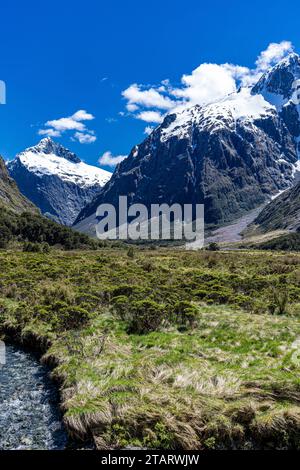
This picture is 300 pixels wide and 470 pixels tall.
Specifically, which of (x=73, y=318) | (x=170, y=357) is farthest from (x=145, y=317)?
(x=170, y=357)

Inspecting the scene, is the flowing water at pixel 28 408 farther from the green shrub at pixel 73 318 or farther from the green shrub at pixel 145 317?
the green shrub at pixel 145 317

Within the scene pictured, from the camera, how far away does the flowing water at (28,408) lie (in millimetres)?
15445

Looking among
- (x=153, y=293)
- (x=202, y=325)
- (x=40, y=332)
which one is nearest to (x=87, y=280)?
(x=153, y=293)

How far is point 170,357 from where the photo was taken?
66.8 ft

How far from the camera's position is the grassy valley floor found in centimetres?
1461

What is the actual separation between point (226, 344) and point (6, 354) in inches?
511

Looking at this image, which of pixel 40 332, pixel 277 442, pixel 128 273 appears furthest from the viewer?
pixel 128 273

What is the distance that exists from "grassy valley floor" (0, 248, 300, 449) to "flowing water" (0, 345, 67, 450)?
2.52 feet

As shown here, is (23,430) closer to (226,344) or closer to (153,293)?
(226,344)

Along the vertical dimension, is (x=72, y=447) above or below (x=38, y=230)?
below

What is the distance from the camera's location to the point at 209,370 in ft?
61.5

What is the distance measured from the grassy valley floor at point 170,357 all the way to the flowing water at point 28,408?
77cm

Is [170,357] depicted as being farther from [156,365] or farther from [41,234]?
[41,234]

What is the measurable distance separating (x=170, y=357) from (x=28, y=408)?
22.4 feet
